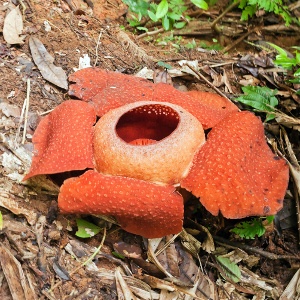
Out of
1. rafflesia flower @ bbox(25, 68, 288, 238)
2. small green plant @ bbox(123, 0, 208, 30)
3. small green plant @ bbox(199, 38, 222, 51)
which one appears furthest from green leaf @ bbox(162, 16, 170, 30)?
rafflesia flower @ bbox(25, 68, 288, 238)

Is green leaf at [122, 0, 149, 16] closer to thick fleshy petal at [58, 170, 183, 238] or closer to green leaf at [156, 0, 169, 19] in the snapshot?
green leaf at [156, 0, 169, 19]

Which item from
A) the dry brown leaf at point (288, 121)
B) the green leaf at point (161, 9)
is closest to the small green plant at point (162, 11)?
the green leaf at point (161, 9)

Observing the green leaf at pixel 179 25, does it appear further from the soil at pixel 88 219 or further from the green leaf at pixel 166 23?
the soil at pixel 88 219

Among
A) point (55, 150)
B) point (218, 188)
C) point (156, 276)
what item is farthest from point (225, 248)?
point (55, 150)

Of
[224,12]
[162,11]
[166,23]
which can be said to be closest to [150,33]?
[166,23]

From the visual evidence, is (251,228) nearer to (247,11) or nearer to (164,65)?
(164,65)

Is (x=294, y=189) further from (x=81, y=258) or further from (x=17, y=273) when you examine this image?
(x=17, y=273)
